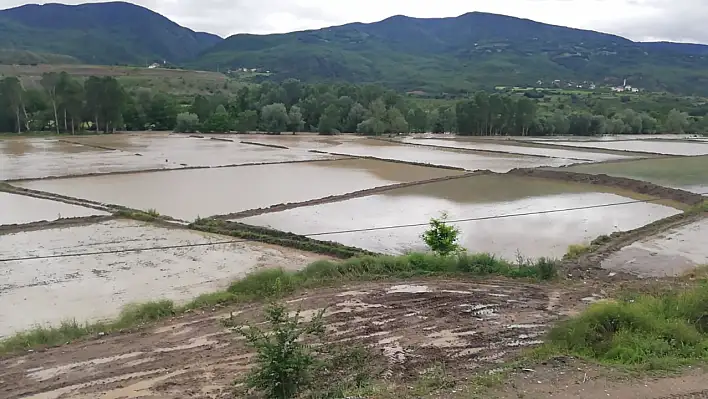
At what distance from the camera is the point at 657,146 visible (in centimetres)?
4753

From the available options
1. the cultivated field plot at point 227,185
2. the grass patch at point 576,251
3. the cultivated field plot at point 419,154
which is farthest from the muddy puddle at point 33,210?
the cultivated field plot at point 419,154

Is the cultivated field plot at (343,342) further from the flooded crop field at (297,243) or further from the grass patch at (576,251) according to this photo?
the grass patch at (576,251)

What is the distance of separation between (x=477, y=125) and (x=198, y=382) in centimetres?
5470

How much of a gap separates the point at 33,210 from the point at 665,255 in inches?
753

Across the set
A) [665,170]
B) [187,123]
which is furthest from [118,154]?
[665,170]

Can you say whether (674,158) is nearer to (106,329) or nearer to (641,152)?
(641,152)

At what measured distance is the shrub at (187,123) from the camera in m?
56.0

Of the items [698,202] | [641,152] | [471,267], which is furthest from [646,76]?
[471,267]

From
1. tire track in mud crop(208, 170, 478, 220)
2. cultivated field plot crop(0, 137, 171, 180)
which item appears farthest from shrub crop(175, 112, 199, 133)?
tire track in mud crop(208, 170, 478, 220)

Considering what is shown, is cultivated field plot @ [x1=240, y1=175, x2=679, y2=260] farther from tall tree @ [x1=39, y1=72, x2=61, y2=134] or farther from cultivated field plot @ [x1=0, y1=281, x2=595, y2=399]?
tall tree @ [x1=39, y1=72, x2=61, y2=134]

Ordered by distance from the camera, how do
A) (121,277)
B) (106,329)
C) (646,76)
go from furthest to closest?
(646,76), (121,277), (106,329)

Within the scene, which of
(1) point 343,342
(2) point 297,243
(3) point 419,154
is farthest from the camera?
(3) point 419,154

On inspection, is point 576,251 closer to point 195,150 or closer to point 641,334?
point 641,334

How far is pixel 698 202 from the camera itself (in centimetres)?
2255
